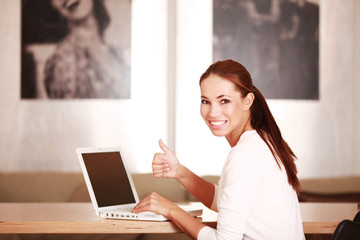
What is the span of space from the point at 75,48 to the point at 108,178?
6.16 feet

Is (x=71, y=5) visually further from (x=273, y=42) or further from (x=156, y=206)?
(x=156, y=206)

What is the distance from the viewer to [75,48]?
369 cm

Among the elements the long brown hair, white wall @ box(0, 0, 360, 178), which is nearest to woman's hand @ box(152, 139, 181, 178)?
the long brown hair

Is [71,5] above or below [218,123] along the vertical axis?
above

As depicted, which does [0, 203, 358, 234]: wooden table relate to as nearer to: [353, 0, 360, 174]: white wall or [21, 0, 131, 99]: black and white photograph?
[21, 0, 131, 99]: black and white photograph

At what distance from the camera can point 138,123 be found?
3736 mm

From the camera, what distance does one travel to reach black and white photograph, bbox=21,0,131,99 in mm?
3678

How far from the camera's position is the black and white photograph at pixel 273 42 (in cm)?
376

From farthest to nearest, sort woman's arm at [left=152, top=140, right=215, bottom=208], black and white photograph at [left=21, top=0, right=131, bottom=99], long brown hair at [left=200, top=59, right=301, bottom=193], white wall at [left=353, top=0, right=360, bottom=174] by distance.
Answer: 1. white wall at [left=353, top=0, right=360, bottom=174]
2. black and white photograph at [left=21, top=0, right=131, bottom=99]
3. woman's arm at [left=152, top=140, right=215, bottom=208]
4. long brown hair at [left=200, top=59, right=301, bottom=193]

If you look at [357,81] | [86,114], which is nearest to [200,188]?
[86,114]

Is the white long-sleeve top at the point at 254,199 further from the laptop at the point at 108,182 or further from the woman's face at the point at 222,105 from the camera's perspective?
the laptop at the point at 108,182

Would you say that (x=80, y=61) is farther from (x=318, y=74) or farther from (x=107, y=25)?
(x=318, y=74)

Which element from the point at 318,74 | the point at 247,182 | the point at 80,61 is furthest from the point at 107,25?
the point at 247,182

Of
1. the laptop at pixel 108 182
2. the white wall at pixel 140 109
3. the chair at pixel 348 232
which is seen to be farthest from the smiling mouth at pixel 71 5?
the chair at pixel 348 232
